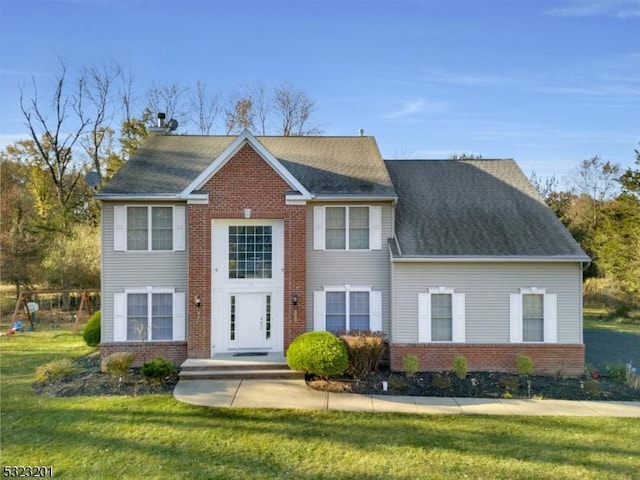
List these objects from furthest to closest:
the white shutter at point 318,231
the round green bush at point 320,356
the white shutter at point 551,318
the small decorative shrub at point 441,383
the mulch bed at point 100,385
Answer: the white shutter at point 318,231 < the white shutter at point 551,318 < the small decorative shrub at point 441,383 < the round green bush at point 320,356 < the mulch bed at point 100,385

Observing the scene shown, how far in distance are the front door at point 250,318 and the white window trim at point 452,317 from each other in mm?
4564

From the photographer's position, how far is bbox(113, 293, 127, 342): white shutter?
12908 millimetres

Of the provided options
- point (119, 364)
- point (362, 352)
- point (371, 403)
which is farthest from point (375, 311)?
point (119, 364)

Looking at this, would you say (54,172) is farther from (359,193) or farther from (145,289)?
(359,193)

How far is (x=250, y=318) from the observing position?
1311cm

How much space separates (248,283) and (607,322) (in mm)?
22193

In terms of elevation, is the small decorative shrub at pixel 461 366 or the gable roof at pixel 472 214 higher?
the gable roof at pixel 472 214

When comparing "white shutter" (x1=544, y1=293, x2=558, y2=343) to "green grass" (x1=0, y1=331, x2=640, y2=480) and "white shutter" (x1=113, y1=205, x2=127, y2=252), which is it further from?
"white shutter" (x1=113, y1=205, x2=127, y2=252)

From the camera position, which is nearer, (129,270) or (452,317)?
(452,317)

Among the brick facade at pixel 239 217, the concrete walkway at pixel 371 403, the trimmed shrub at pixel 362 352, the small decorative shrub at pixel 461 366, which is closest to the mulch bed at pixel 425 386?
the small decorative shrub at pixel 461 366

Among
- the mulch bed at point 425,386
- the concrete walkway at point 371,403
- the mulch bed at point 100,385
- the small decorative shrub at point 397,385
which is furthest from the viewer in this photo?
the small decorative shrub at point 397,385

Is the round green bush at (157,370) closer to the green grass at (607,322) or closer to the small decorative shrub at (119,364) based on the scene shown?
the small decorative shrub at (119,364)

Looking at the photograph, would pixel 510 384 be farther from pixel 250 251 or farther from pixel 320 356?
pixel 250 251

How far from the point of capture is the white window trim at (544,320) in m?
12.8
